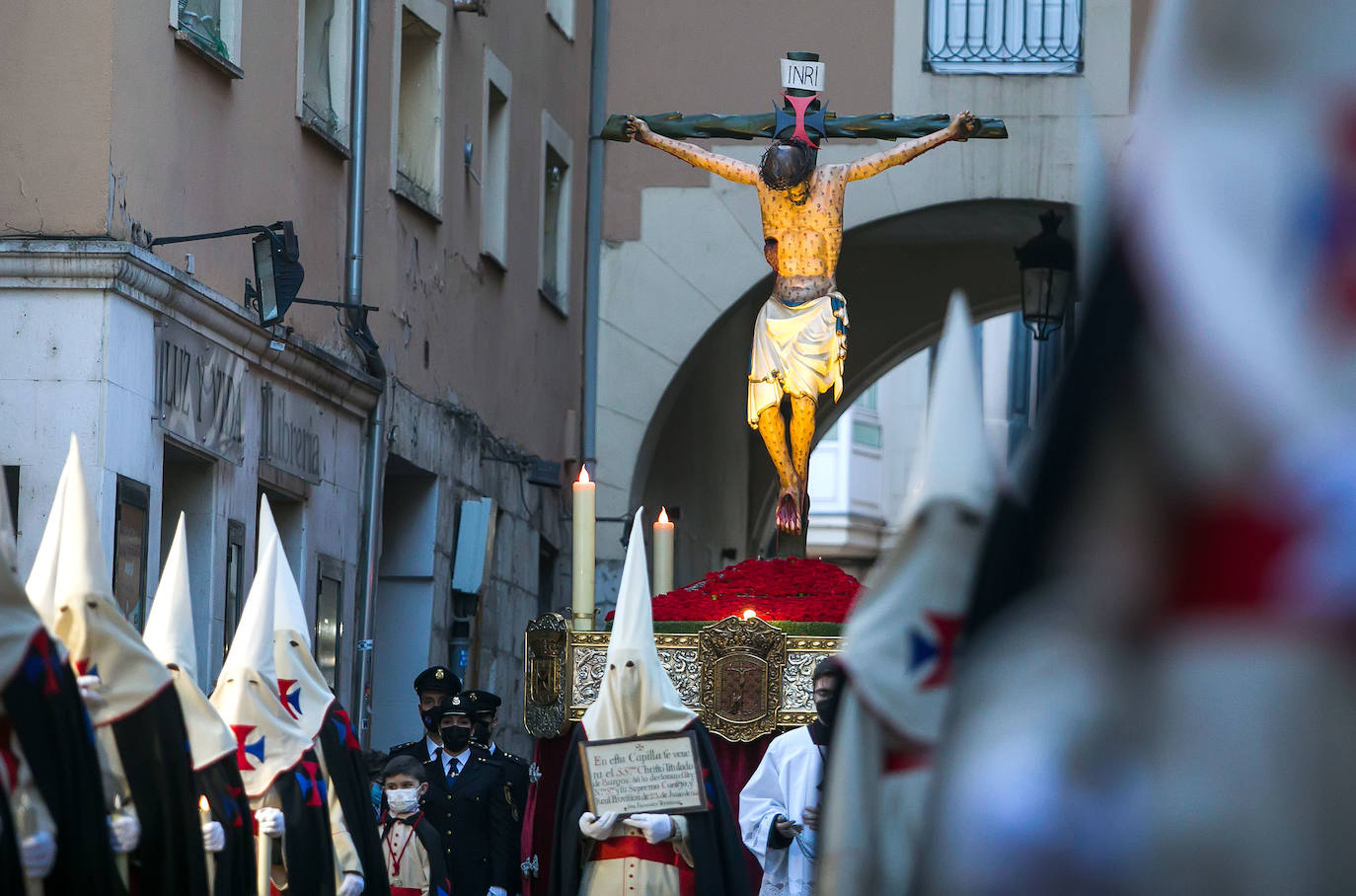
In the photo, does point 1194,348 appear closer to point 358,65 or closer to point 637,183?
point 358,65

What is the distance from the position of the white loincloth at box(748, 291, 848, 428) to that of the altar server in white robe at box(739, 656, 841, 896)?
277cm

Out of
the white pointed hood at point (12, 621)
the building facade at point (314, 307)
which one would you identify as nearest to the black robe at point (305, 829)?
the building facade at point (314, 307)

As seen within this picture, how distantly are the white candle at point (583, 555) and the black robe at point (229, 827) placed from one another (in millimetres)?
3636

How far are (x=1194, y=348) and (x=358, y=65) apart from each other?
1357cm

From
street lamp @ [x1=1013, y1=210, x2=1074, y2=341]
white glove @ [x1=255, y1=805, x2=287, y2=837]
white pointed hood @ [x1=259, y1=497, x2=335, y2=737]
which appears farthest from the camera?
street lamp @ [x1=1013, y1=210, x2=1074, y2=341]

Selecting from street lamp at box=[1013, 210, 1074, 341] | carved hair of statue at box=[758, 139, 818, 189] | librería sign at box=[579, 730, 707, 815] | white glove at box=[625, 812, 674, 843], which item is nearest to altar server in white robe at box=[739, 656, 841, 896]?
white glove at box=[625, 812, 674, 843]

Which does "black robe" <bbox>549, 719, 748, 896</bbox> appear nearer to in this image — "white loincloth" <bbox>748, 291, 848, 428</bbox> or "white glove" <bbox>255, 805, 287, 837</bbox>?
"white glove" <bbox>255, 805, 287, 837</bbox>

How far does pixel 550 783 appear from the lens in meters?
11.0

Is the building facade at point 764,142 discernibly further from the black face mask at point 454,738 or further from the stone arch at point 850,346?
the black face mask at point 454,738

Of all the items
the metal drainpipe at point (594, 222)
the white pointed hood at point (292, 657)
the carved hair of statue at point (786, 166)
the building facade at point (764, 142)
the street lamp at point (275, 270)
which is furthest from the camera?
the metal drainpipe at point (594, 222)

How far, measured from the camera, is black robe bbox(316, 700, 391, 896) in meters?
8.10

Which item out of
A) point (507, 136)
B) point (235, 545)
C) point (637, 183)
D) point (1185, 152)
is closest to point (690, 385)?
point (637, 183)

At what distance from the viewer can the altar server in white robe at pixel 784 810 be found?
898 cm

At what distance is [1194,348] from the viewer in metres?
1.54
